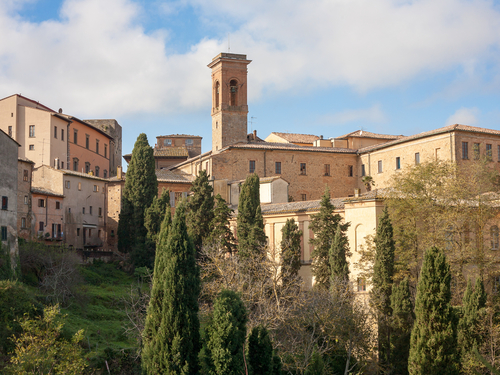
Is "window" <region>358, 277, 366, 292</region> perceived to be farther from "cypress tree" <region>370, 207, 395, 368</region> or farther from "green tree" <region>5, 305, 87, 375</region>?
"green tree" <region>5, 305, 87, 375</region>

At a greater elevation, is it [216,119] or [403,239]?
[216,119]

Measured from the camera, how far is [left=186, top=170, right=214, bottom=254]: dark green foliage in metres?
29.5

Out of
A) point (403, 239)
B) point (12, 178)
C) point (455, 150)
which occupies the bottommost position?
point (403, 239)

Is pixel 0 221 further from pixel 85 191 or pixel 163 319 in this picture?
pixel 85 191

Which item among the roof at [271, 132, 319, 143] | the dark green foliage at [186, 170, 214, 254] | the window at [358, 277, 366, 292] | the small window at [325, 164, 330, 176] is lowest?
the window at [358, 277, 366, 292]

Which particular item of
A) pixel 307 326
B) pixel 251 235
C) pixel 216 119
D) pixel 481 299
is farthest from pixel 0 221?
A: pixel 216 119

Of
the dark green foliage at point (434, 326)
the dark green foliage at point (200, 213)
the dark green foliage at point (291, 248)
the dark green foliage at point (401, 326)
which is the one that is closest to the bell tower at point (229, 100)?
the dark green foliage at point (200, 213)

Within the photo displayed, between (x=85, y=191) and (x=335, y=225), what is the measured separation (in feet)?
62.5

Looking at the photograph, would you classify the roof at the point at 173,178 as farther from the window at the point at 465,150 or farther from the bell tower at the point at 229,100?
the window at the point at 465,150

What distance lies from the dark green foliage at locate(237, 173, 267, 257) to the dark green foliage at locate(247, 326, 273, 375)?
36.5 feet

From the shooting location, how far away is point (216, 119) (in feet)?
149

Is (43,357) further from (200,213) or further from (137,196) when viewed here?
(137,196)

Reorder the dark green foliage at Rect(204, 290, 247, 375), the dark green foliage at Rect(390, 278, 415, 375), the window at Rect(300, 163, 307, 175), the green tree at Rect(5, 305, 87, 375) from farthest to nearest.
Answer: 1. the window at Rect(300, 163, 307, 175)
2. the dark green foliage at Rect(390, 278, 415, 375)
3. the green tree at Rect(5, 305, 87, 375)
4. the dark green foliage at Rect(204, 290, 247, 375)

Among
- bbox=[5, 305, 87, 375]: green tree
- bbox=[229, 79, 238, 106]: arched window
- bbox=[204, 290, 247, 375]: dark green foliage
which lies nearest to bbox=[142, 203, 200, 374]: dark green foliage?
bbox=[204, 290, 247, 375]: dark green foliage
